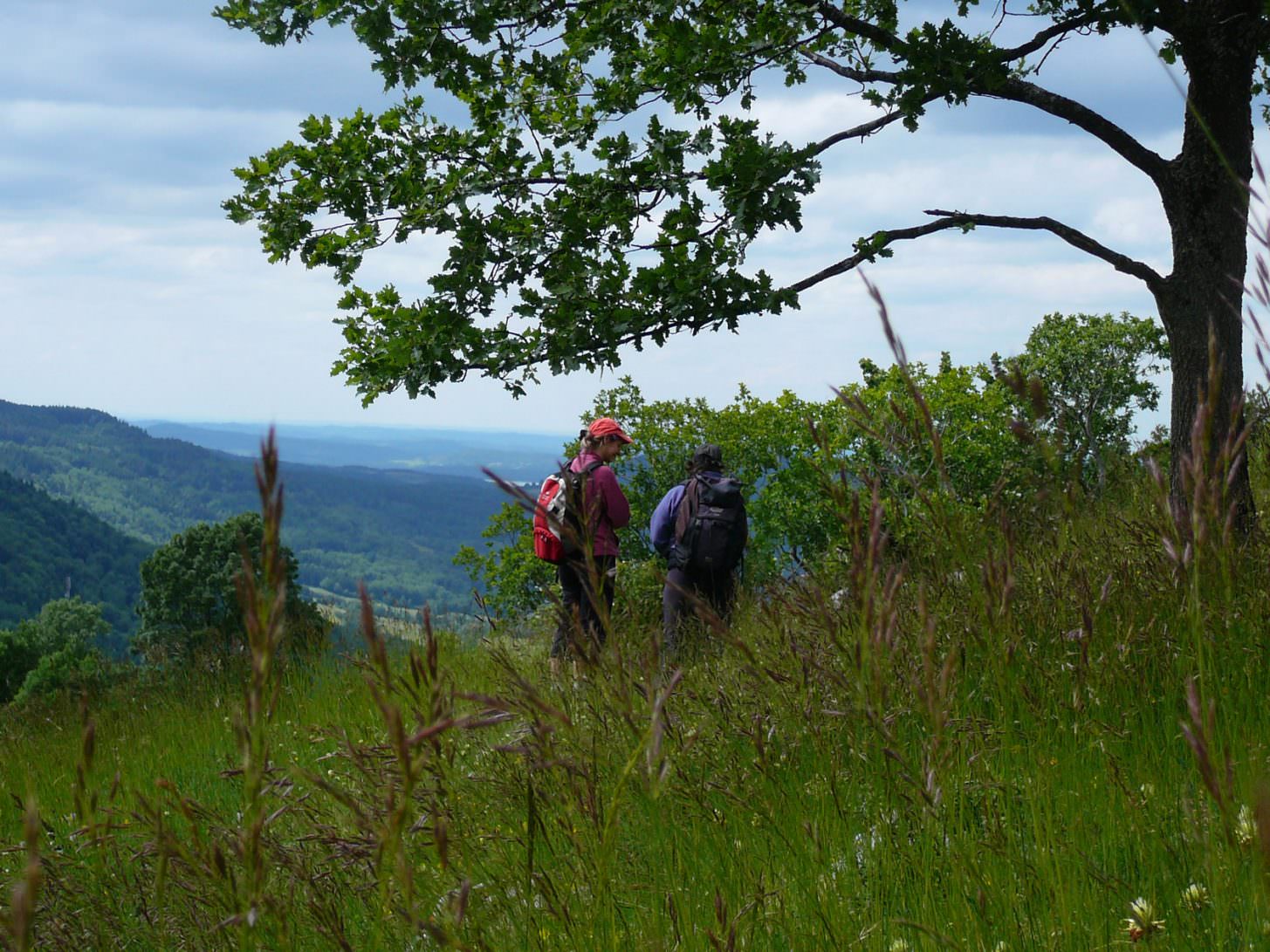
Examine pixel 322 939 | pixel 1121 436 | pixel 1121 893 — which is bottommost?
pixel 322 939

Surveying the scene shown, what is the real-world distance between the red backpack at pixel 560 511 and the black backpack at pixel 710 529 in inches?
41.5

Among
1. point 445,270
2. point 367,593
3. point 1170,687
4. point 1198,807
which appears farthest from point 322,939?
point 445,270

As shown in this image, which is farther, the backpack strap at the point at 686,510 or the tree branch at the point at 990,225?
the backpack strap at the point at 686,510

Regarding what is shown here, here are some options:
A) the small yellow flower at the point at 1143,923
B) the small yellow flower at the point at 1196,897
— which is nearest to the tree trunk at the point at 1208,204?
the small yellow flower at the point at 1196,897

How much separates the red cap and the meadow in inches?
154

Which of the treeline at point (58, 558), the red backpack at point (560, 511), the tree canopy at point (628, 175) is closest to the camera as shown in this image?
the red backpack at point (560, 511)

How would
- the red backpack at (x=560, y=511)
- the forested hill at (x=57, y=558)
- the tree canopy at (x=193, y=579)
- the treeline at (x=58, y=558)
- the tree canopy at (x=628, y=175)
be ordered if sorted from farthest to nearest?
the forested hill at (x=57, y=558) < the treeline at (x=58, y=558) < the tree canopy at (x=193, y=579) < the tree canopy at (x=628, y=175) < the red backpack at (x=560, y=511)

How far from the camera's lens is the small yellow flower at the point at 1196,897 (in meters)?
1.98

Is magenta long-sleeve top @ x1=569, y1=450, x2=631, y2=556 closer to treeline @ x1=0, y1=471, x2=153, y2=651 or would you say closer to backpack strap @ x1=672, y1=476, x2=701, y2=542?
backpack strap @ x1=672, y1=476, x2=701, y2=542

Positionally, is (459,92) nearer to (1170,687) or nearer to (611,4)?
(611,4)

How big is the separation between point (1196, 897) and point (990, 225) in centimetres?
649

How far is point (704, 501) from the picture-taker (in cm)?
828

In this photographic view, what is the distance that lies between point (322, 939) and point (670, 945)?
109 centimetres

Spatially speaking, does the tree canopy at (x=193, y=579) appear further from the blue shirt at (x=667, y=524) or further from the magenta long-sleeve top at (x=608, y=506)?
the magenta long-sleeve top at (x=608, y=506)
